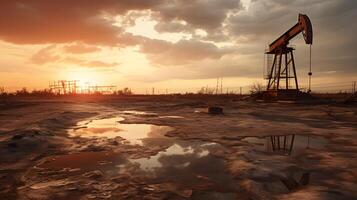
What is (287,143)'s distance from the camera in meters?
7.91

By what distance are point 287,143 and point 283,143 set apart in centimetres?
9

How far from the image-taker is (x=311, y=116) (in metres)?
15.3

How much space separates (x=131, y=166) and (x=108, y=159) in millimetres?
759

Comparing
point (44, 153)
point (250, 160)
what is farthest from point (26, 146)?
point (250, 160)

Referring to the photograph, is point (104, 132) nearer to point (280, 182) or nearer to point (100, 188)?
point (100, 188)

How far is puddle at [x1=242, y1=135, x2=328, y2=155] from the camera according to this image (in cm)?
704

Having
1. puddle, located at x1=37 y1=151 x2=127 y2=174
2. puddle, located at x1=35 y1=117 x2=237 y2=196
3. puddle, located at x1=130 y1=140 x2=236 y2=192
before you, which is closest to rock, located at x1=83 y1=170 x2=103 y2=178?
puddle, located at x1=35 y1=117 x2=237 y2=196

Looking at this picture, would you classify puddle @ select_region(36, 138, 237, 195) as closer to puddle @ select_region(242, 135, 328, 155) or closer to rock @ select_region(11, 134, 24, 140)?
puddle @ select_region(242, 135, 328, 155)

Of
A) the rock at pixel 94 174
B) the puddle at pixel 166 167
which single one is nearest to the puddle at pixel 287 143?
the puddle at pixel 166 167

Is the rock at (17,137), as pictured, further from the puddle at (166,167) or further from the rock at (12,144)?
the puddle at (166,167)

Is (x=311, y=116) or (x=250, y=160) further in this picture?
(x=311, y=116)

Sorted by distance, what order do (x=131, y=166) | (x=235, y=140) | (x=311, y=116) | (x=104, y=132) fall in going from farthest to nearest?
(x=311, y=116), (x=104, y=132), (x=235, y=140), (x=131, y=166)

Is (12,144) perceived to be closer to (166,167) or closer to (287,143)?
(166,167)

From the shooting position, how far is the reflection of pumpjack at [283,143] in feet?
23.3
